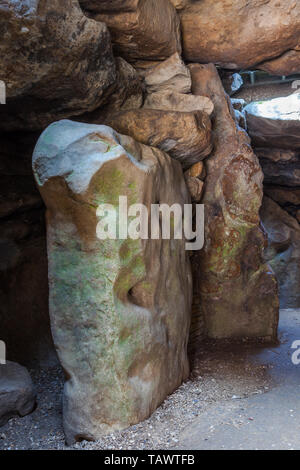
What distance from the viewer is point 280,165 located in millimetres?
8648

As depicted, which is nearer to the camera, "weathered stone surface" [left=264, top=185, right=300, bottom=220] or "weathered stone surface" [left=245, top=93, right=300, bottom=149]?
"weathered stone surface" [left=245, top=93, right=300, bottom=149]

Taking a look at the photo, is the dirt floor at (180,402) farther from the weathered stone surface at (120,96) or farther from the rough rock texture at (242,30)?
the rough rock texture at (242,30)

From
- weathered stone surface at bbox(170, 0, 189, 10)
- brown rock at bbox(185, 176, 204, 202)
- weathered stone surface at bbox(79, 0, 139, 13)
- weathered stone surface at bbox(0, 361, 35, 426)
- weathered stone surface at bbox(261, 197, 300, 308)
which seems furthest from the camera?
weathered stone surface at bbox(261, 197, 300, 308)

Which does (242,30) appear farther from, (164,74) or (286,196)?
(286,196)

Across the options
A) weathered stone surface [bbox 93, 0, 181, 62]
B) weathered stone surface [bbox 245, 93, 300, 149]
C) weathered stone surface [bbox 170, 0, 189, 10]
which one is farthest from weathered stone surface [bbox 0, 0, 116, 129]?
weathered stone surface [bbox 245, 93, 300, 149]

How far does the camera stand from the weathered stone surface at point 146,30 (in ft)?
11.1

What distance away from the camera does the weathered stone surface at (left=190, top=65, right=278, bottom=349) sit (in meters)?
4.76

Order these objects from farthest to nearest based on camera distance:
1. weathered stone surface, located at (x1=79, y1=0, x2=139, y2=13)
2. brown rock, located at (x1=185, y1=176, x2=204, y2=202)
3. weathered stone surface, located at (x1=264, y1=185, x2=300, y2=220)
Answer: weathered stone surface, located at (x1=264, y1=185, x2=300, y2=220) < brown rock, located at (x1=185, y1=176, x2=204, y2=202) < weathered stone surface, located at (x1=79, y1=0, x2=139, y2=13)

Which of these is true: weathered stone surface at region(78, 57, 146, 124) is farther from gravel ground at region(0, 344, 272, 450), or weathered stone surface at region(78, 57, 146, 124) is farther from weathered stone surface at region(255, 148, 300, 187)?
weathered stone surface at region(255, 148, 300, 187)

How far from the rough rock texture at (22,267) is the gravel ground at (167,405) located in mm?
347

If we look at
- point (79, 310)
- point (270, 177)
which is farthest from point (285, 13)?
point (270, 177)

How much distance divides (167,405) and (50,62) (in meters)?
2.64

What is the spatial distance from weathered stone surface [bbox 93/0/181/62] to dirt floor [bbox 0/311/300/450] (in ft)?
9.96

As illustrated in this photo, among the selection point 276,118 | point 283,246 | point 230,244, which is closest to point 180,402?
point 230,244
